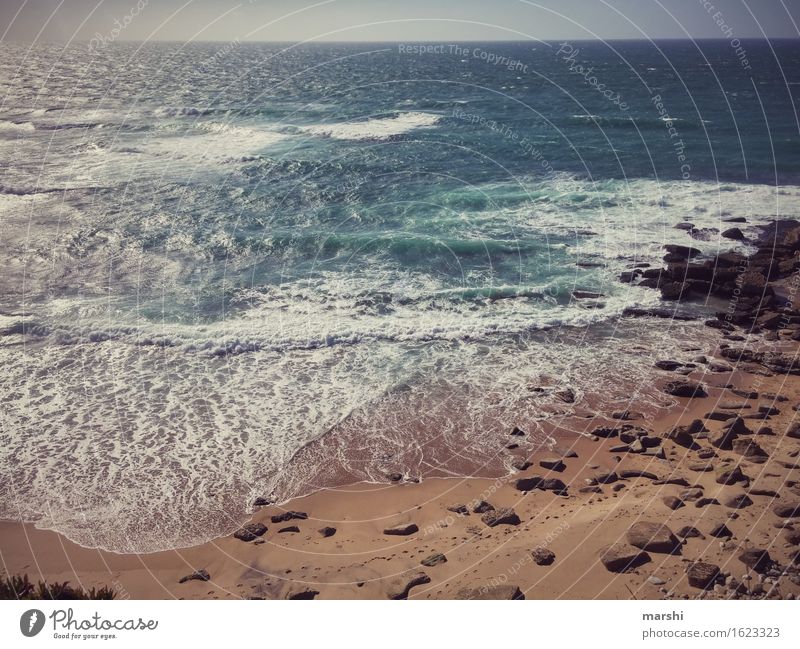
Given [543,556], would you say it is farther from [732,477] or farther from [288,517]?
[288,517]

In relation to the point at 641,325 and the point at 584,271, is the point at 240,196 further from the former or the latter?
the point at 641,325

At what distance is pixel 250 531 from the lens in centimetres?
1429

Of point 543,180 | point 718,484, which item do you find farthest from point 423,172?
point 718,484

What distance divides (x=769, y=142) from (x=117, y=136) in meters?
57.2

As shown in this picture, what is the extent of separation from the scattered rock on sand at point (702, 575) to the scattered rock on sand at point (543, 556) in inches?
98.4

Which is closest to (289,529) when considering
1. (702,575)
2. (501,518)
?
(501,518)

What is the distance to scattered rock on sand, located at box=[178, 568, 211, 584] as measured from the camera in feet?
42.2

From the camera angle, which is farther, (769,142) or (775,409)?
(769,142)

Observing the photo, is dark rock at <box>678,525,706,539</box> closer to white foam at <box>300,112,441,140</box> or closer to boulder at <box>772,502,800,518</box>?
boulder at <box>772,502,800,518</box>

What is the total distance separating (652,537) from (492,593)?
3.50m

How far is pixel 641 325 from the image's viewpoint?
2439cm

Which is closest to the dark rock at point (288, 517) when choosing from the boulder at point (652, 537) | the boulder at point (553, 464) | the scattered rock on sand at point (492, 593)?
the scattered rock on sand at point (492, 593)

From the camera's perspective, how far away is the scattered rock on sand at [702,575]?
11.3m

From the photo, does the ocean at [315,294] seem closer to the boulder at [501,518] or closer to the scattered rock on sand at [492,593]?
the boulder at [501,518]
